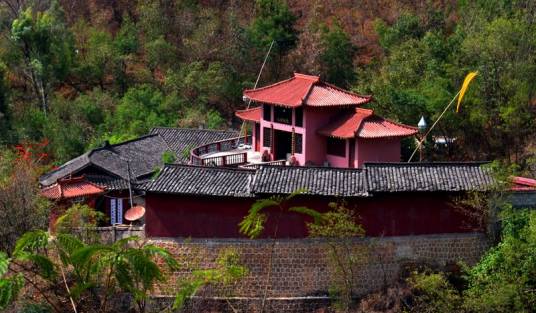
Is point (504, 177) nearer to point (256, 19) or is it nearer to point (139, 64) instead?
point (256, 19)

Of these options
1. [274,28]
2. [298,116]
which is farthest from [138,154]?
[274,28]

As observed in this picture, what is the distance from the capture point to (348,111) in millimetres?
33906

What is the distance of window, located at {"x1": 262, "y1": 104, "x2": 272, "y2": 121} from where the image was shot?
35.3m

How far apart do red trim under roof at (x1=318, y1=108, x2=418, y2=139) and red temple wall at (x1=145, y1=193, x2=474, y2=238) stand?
4.99 m

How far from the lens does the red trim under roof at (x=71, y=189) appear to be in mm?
31281

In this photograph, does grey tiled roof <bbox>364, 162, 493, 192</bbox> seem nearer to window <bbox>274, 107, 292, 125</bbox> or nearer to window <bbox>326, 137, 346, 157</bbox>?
window <bbox>326, 137, 346, 157</bbox>

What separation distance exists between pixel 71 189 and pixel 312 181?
864 cm

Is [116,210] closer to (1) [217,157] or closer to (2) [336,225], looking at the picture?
(1) [217,157]

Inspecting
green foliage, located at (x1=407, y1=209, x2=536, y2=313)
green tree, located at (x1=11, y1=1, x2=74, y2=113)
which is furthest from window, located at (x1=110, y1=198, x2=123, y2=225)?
green tree, located at (x1=11, y1=1, x2=74, y2=113)

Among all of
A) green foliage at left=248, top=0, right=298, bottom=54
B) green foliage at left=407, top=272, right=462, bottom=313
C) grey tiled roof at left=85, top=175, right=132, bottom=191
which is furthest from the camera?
green foliage at left=248, top=0, right=298, bottom=54

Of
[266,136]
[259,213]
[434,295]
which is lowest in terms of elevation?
[434,295]

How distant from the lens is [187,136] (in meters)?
37.8

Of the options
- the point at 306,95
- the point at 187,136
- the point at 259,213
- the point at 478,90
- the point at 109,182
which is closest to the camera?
the point at 259,213

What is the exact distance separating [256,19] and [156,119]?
347 inches
